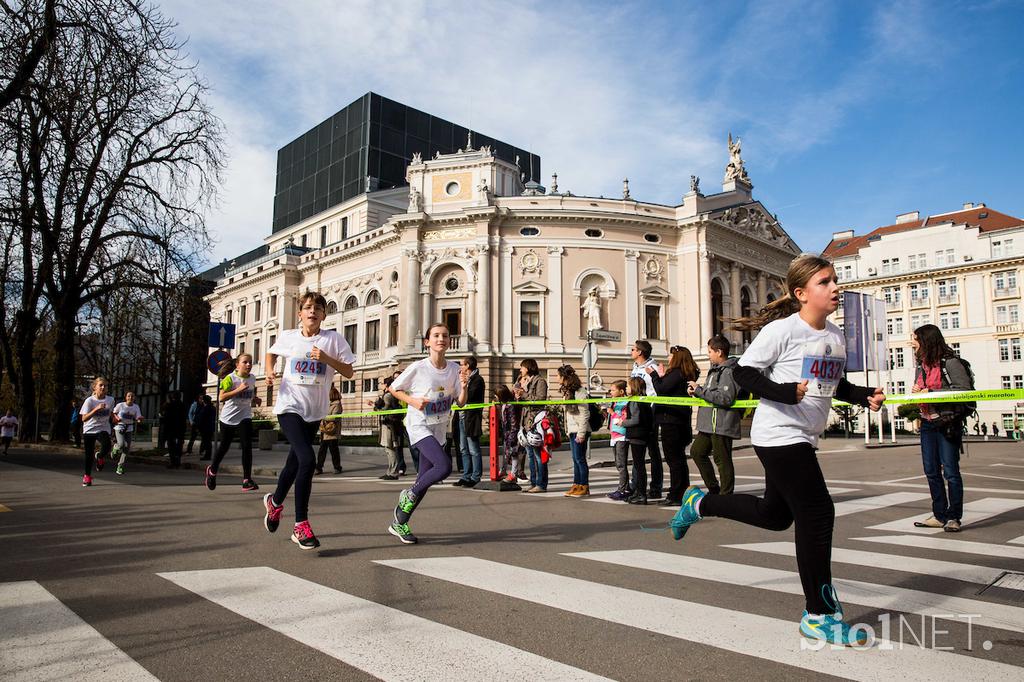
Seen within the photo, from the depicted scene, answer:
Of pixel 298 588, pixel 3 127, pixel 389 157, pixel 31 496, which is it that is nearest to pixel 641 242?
pixel 389 157

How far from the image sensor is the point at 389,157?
195 feet

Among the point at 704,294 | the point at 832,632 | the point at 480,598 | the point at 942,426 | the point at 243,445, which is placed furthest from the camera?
the point at 704,294

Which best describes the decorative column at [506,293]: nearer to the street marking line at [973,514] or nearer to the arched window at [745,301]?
the arched window at [745,301]

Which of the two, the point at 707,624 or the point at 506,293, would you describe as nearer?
the point at 707,624

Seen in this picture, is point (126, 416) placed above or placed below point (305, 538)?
above

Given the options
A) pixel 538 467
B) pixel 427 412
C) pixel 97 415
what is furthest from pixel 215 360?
pixel 427 412

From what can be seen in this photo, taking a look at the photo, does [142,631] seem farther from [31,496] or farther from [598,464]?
[598,464]

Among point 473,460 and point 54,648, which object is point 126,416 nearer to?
point 473,460

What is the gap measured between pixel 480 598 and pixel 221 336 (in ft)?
48.8

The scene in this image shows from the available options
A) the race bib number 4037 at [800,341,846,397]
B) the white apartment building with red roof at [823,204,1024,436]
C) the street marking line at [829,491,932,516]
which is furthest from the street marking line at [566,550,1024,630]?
the white apartment building with red roof at [823,204,1024,436]

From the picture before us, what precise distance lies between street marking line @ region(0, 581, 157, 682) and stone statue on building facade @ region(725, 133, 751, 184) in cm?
5271

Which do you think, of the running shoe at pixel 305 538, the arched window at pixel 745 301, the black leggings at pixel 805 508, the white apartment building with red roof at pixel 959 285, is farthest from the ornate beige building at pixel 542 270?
the black leggings at pixel 805 508

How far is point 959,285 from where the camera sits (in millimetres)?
65250

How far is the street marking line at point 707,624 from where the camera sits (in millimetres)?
2955
